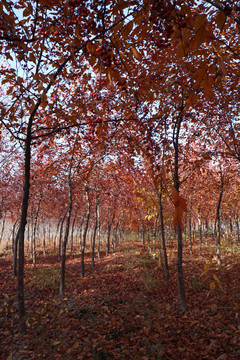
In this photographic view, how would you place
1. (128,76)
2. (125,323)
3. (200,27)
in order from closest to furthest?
(200,27) < (128,76) < (125,323)

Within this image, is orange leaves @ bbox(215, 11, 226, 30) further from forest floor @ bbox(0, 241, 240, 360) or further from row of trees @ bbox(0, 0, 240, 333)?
forest floor @ bbox(0, 241, 240, 360)

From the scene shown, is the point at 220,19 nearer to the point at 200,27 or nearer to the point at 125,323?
the point at 200,27

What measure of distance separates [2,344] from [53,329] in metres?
1.08

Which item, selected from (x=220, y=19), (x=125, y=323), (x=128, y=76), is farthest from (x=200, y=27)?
(x=125, y=323)

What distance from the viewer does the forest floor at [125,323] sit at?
12.6 ft

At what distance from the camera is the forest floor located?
3.83 m

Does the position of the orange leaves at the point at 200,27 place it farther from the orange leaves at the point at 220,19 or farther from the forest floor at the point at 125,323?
the forest floor at the point at 125,323

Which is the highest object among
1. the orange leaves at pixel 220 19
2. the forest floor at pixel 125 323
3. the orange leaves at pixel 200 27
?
the orange leaves at pixel 220 19

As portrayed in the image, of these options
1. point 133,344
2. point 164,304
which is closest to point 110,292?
point 164,304

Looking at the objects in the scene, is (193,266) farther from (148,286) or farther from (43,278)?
(43,278)

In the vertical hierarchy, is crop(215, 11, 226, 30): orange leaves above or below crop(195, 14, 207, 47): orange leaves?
above

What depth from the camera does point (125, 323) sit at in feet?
16.2

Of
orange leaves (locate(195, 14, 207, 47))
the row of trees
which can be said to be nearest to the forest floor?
the row of trees

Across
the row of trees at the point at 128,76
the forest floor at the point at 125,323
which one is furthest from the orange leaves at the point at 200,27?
the forest floor at the point at 125,323
